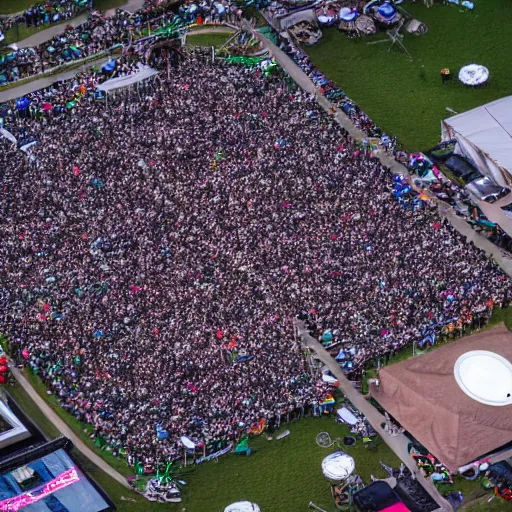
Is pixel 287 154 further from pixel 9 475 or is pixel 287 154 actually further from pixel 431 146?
pixel 9 475

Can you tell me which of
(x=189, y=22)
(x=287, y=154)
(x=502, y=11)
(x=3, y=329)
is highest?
(x=189, y=22)

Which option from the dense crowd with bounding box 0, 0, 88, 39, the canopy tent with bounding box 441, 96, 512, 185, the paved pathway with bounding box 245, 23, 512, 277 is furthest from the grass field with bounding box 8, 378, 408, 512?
the dense crowd with bounding box 0, 0, 88, 39

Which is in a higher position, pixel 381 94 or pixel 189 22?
pixel 189 22

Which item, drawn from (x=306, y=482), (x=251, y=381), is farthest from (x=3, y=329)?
(x=306, y=482)

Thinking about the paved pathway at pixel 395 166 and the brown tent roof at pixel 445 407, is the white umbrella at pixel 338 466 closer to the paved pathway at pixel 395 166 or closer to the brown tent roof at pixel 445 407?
the brown tent roof at pixel 445 407

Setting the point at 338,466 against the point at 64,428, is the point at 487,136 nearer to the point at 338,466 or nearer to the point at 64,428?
the point at 338,466

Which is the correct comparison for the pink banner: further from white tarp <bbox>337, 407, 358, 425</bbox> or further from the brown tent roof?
the brown tent roof

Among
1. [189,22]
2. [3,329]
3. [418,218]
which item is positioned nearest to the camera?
[3,329]
